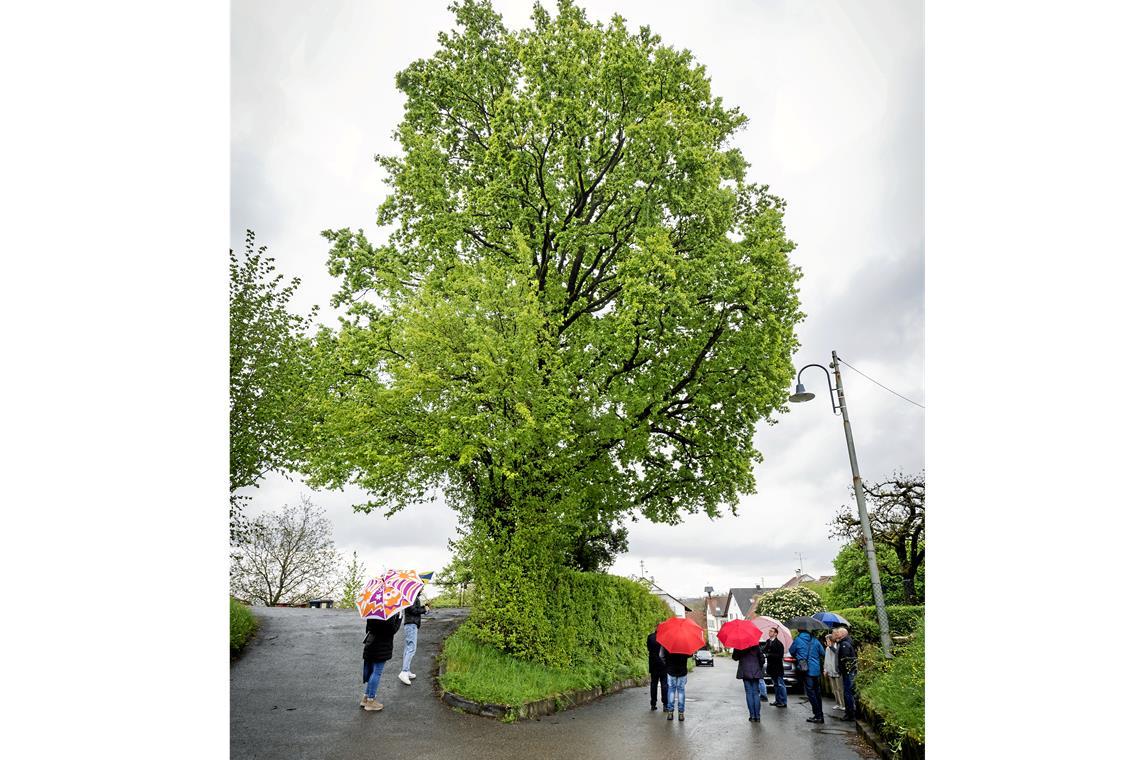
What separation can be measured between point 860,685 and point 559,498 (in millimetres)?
4178

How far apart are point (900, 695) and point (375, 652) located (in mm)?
4872

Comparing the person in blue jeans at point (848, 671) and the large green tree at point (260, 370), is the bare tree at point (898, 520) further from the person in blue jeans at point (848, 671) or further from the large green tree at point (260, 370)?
the large green tree at point (260, 370)

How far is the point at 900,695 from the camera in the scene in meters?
5.73

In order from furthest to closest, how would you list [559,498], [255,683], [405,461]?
[559,498]
[405,461]
[255,683]

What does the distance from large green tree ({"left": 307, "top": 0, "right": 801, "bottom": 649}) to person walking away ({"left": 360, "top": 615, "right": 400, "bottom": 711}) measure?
1729 mm

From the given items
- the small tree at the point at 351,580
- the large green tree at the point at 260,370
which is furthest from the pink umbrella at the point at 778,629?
the small tree at the point at 351,580

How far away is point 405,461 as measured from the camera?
834 centimetres

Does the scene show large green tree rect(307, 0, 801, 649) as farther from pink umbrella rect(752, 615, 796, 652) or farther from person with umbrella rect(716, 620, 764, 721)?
person with umbrella rect(716, 620, 764, 721)

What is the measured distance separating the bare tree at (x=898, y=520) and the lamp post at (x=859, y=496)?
101cm

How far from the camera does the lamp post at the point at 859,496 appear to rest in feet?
21.5

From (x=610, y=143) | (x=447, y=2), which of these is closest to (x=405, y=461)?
(x=610, y=143)

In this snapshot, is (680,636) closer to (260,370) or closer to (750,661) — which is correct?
(750,661)
